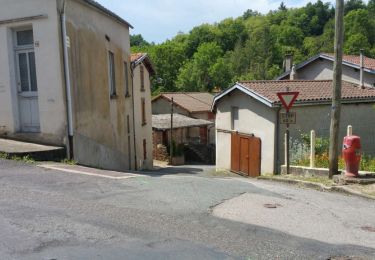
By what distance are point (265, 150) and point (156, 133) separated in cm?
1924

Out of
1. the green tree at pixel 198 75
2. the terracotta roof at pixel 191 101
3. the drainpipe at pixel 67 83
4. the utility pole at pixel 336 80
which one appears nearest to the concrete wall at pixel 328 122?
the utility pole at pixel 336 80

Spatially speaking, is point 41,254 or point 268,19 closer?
point 41,254

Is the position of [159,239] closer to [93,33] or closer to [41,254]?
[41,254]

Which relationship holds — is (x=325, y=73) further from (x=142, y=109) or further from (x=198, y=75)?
(x=198, y=75)

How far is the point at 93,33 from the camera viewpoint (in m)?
13.5

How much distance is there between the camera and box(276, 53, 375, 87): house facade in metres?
25.1

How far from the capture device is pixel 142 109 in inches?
→ 1005

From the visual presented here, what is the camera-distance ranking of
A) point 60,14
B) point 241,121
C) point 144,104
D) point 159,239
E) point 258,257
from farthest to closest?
point 144,104 → point 241,121 → point 60,14 → point 159,239 → point 258,257

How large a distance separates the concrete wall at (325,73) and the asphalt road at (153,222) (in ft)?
61.7

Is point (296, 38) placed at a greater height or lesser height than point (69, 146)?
greater

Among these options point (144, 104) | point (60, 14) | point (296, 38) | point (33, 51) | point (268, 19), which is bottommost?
point (144, 104)

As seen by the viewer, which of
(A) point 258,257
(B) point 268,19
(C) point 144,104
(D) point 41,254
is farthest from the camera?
(B) point 268,19

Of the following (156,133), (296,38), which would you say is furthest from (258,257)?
(296,38)

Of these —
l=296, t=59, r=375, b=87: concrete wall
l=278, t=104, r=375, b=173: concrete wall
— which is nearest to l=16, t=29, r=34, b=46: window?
l=278, t=104, r=375, b=173: concrete wall
